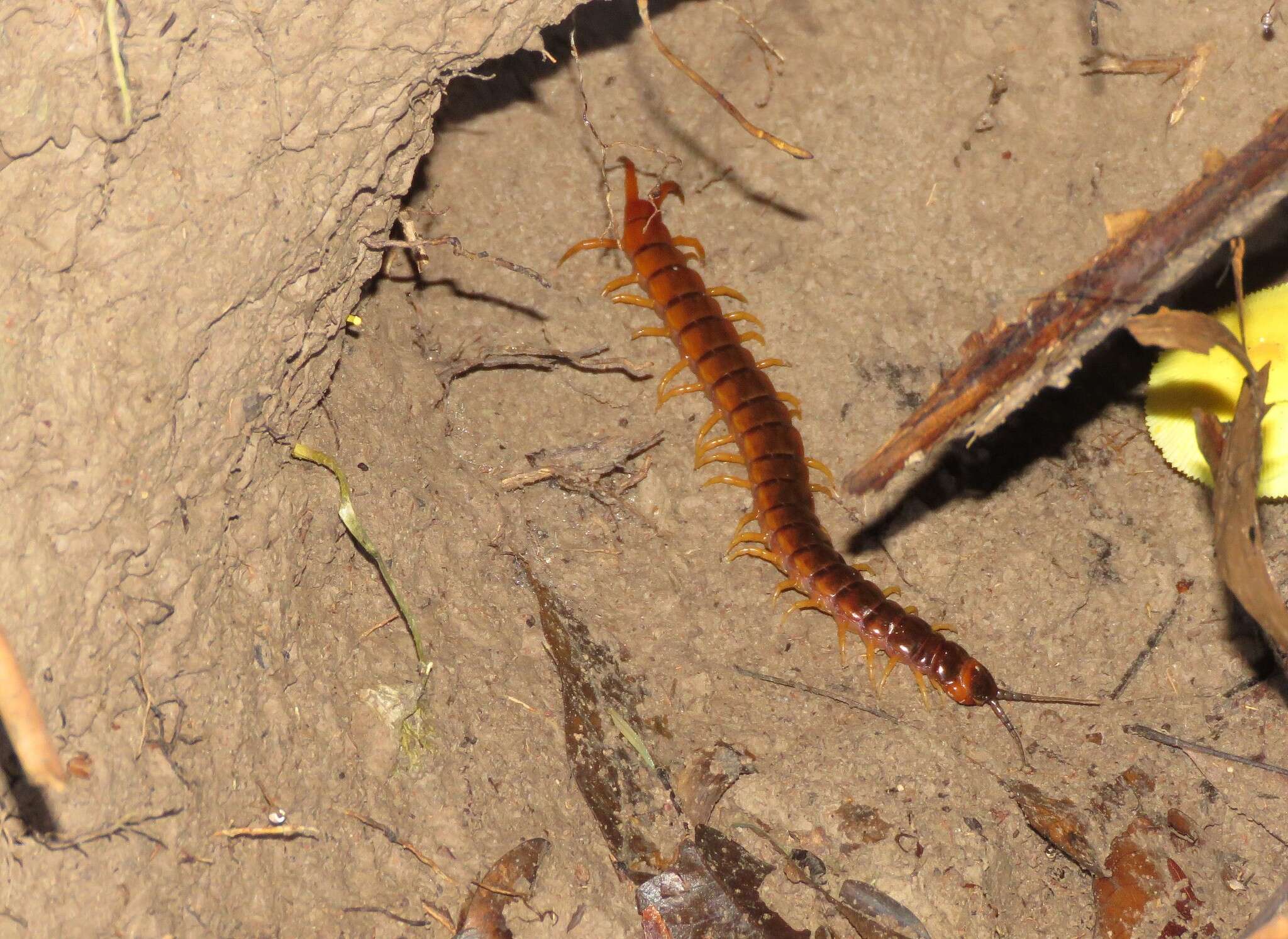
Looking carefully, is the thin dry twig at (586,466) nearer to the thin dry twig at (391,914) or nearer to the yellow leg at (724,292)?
the yellow leg at (724,292)

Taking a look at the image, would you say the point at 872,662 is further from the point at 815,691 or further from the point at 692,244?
the point at 692,244

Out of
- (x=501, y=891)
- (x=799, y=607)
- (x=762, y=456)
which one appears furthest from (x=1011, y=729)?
(x=501, y=891)

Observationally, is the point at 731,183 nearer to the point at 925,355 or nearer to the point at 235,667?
the point at 925,355

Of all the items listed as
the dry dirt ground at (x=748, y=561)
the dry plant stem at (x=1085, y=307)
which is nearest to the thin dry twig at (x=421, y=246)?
the dry dirt ground at (x=748, y=561)

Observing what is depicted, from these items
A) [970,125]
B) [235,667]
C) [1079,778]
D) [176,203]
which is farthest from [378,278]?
[1079,778]

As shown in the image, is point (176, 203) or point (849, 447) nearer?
point (176, 203)
